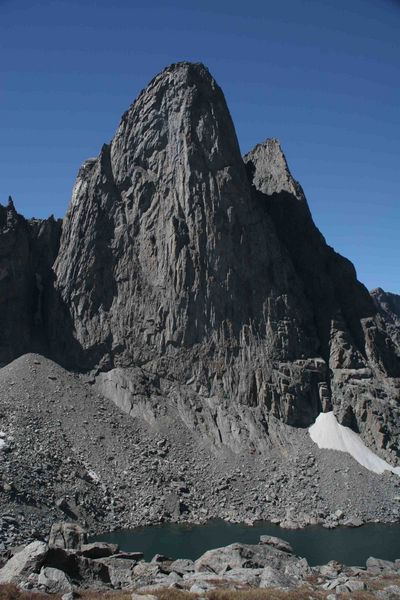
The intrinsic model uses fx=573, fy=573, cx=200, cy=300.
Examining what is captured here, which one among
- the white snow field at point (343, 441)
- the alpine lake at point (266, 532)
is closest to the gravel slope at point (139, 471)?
the white snow field at point (343, 441)

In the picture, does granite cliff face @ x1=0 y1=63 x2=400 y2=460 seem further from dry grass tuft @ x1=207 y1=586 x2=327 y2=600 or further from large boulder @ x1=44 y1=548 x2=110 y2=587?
dry grass tuft @ x1=207 y1=586 x2=327 y2=600

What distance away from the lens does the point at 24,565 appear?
2741 centimetres

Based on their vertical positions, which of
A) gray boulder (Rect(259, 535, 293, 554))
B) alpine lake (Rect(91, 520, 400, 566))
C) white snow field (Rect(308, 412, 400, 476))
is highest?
white snow field (Rect(308, 412, 400, 476))

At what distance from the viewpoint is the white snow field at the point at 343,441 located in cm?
7769

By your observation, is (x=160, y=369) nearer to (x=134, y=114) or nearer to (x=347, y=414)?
(x=347, y=414)

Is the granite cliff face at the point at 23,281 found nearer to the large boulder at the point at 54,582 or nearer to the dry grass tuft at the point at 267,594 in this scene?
the large boulder at the point at 54,582

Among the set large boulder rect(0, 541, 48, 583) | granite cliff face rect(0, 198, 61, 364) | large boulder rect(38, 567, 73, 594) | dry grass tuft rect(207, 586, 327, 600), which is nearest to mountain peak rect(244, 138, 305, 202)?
granite cliff face rect(0, 198, 61, 364)

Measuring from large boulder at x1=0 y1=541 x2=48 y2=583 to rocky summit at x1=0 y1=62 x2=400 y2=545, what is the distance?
39.2 metres

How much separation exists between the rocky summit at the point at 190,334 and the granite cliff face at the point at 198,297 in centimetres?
25

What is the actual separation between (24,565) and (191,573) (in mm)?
11901

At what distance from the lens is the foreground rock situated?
87.6ft

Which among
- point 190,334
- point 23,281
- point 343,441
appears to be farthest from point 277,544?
point 23,281

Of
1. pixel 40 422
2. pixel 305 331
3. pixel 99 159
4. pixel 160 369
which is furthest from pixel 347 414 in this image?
pixel 99 159

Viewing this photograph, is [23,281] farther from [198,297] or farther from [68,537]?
[68,537]
